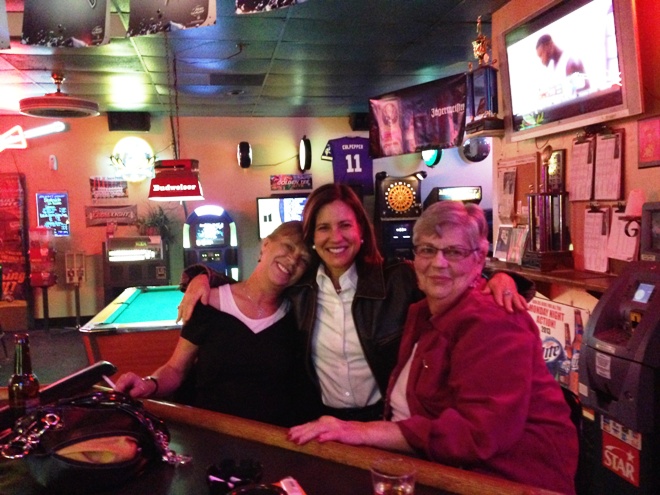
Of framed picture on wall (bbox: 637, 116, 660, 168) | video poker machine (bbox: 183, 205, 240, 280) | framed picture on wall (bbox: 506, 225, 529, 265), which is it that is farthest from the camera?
video poker machine (bbox: 183, 205, 240, 280)

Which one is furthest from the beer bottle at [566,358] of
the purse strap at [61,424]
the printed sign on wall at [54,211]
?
the printed sign on wall at [54,211]

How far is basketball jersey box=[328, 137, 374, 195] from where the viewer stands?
820 cm

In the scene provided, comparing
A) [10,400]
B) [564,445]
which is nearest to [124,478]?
[10,400]

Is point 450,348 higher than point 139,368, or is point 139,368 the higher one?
point 450,348

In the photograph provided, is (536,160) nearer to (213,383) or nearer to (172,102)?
(213,383)

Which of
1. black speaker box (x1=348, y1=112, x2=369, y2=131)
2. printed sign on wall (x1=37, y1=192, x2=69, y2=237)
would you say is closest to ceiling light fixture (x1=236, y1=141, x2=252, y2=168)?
black speaker box (x1=348, y1=112, x2=369, y2=131)

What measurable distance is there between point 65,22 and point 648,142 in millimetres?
2662

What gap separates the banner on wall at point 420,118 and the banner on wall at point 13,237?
5.50 m

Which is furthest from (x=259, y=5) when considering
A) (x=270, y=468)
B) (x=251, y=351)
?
(x=270, y=468)

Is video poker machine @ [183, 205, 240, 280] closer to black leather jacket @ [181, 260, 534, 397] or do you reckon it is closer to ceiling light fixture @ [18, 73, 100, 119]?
ceiling light fixture @ [18, 73, 100, 119]

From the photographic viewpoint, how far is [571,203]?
10.2 feet

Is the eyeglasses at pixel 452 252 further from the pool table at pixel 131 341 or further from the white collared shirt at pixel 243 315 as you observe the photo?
the pool table at pixel 131 341

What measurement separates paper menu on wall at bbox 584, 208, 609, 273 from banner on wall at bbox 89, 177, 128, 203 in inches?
268

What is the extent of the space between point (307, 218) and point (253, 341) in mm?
517
